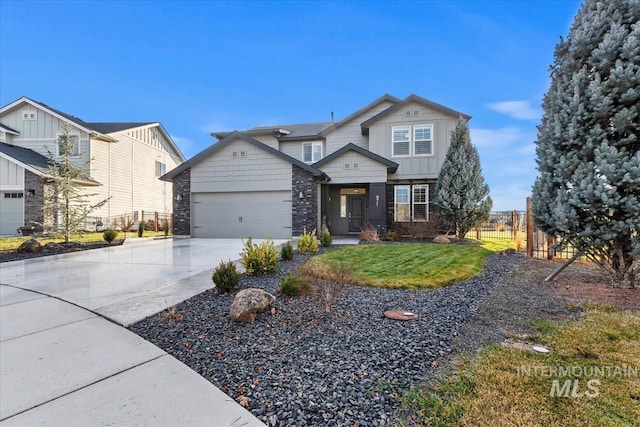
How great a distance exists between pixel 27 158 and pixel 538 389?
2460 centimetres

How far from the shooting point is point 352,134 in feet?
61.7

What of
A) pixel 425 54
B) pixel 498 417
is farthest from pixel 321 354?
pixel 425 54

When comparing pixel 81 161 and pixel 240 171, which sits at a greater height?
pixel 81 161

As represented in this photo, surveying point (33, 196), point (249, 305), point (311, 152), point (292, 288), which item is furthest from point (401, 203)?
point (33, 196)

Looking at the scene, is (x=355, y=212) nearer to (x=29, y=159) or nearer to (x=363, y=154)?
(x=363, y=154)

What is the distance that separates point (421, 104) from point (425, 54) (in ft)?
9.35

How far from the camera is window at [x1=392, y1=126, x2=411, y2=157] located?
1689cm

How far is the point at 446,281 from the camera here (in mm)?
6445

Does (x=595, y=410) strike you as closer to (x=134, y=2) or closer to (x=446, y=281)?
(x=446, y=281)

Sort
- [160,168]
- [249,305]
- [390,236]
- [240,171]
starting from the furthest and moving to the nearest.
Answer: [160,168], [240,171], [390,236], [249,305]

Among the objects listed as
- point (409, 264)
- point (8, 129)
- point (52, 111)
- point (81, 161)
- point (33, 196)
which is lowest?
point (409, 264)

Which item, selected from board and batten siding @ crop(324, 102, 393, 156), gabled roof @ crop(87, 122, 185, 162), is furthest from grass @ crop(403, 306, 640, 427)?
gabled roof @ crop(87, 122, 185, 162)

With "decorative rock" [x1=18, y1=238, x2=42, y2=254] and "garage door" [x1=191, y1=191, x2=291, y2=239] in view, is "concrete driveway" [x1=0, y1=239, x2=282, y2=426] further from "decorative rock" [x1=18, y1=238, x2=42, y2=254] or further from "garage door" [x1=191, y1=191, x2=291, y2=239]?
"garage door" [x1=191, y1=191, x2=291, y2=239]

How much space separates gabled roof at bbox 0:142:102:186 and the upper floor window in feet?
57.1
